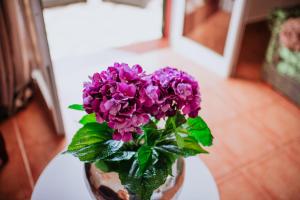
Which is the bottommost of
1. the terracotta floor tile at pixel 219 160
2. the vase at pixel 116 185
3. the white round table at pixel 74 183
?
the terracotta floor tile at pixel 219 160

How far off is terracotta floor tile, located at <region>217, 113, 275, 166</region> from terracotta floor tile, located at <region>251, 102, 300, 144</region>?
0.08 metres

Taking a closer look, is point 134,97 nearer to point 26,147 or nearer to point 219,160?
point 219,160

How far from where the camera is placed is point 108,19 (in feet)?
11.4

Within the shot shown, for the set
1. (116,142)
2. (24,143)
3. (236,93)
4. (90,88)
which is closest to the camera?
(90,88)

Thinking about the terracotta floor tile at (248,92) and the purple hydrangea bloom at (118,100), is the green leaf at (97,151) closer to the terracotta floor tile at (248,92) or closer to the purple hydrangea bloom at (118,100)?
the purple hydrangea bloom at (118,100)

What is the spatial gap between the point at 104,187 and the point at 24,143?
1.18 m

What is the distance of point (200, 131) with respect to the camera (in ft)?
2.78

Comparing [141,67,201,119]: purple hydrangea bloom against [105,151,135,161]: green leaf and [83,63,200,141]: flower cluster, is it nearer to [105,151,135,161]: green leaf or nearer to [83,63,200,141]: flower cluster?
[83,63,200,141]: flower cluster

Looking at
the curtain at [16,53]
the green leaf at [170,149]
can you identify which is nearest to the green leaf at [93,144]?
the green leaf at [170,149]

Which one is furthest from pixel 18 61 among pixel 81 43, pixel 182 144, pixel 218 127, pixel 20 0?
pixel 182 144

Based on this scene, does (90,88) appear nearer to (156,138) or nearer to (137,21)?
(156,138)

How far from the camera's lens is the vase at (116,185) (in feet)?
2.76

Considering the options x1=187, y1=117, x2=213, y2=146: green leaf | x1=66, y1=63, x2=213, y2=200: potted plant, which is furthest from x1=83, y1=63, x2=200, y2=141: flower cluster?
x1=187, y1=117, x2=213, y2=146: green leaf

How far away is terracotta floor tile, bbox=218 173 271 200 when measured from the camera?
1599 mm
